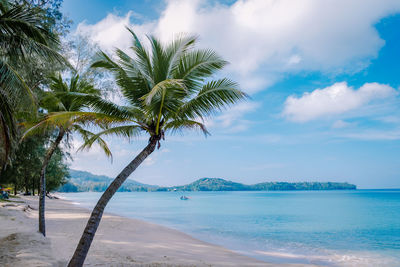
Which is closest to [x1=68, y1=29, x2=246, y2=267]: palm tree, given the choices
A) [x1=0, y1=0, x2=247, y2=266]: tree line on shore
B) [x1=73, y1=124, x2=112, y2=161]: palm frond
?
[x1=0, y1=0, x2=247, y2=266]: tree line on shore

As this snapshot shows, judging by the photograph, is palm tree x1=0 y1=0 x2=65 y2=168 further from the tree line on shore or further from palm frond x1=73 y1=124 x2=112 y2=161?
palm frond x1=73 y1=124 x2=112 y2=161

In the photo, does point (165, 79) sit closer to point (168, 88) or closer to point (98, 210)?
point (168, 88)

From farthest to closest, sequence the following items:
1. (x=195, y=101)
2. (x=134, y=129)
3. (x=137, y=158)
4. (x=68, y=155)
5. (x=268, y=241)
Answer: (x=268, y=241) < (x=68, y=155) < (x=134, y=129) < (x=195, y=101) < (x=137, y=158)

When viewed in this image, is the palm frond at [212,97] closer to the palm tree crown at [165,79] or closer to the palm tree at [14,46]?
the palm tree crown at [165,79]

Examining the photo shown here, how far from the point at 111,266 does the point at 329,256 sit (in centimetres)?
1038

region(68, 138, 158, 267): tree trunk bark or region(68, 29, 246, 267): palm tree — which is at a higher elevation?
region(68, 29, 246, 267): palm tree

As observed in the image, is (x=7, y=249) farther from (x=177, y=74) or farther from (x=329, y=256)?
(x=329, y=256)

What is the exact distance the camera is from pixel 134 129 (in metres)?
6.62

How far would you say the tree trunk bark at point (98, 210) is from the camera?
4.86 metres

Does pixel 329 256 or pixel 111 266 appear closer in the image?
pixel 111 266

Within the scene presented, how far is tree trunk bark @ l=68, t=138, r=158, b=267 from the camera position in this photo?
4856 millimetres

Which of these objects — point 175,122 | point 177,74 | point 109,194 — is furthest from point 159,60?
point 109,194

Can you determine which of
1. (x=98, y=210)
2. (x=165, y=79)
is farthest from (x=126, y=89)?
(x=98, y=210)

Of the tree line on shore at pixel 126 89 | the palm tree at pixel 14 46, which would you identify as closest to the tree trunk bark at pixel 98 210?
the tree line on shore at pixel 126 89
